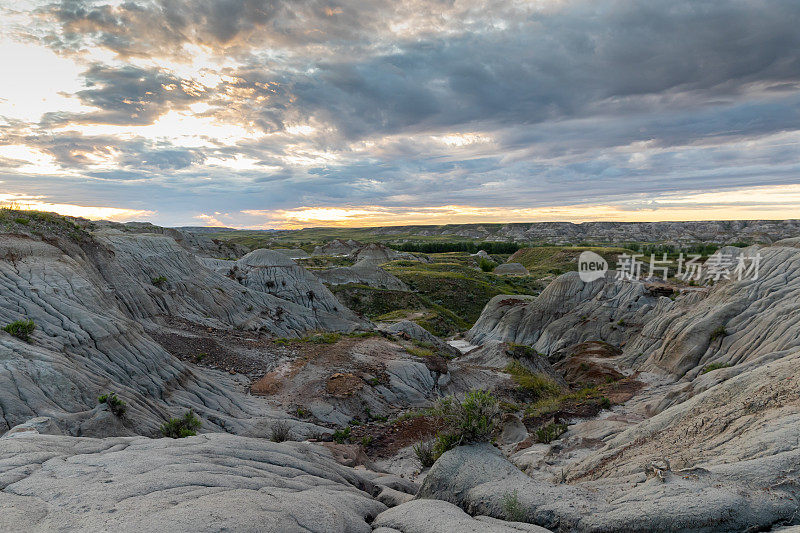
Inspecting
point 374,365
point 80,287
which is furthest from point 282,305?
point 80,287

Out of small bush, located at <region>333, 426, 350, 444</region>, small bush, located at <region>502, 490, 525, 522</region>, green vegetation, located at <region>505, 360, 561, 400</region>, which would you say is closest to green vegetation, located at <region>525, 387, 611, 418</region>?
green vegetation, located at <region>505, 360, 561, 400</region>

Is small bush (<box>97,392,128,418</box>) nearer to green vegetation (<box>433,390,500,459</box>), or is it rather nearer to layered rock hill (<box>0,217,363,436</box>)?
layered rock hill (<box>0,217,363,436</box>)

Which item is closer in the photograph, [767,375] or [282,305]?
[767,375]

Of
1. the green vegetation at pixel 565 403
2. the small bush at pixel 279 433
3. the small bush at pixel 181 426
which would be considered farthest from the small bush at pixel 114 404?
the green vegetation at pixel 565 403

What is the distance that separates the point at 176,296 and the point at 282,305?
49.9 feet

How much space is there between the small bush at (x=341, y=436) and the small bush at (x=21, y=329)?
535 inches

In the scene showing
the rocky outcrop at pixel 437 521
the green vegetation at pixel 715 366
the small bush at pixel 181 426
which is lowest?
the green vegetation at pixel 715 366

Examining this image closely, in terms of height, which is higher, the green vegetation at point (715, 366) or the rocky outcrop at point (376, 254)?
the rocky outcrop at point (376, 254)

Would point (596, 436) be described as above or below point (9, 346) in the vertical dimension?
below

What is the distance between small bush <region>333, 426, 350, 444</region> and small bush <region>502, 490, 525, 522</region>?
13.6 metres

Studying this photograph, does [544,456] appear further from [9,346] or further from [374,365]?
[9,346]

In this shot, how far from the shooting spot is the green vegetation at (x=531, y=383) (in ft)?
106

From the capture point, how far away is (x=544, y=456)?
53.3 feet

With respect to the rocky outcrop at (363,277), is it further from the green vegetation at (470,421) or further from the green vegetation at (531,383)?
the green vegetation at (470,421)
